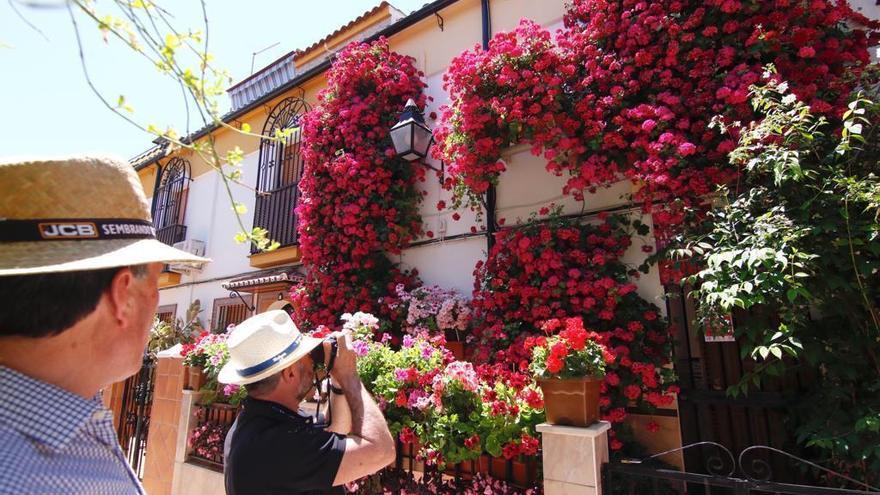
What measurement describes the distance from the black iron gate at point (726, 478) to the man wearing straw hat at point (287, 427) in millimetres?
1387

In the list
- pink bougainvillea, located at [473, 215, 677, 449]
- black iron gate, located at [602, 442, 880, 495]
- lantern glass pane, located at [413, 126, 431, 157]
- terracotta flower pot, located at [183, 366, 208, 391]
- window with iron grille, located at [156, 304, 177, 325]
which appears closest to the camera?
black iron gate, located at [602, 442, 880, 495]

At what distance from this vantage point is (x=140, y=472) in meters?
6.09

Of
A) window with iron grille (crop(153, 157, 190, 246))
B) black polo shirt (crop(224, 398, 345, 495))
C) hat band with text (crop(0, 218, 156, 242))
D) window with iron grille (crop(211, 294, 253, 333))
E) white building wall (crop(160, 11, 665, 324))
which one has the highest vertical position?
window with iron grille (crop(153, 157, 190, 246))

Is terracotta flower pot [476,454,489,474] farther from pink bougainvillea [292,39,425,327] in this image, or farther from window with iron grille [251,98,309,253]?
window with iron grille [251,98,309,253]

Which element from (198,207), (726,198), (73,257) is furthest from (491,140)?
(198,207)

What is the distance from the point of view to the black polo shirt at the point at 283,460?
6.11 feet

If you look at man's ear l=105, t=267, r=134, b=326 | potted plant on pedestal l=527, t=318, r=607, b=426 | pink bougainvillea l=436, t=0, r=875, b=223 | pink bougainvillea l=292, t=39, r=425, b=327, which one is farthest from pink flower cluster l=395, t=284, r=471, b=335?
man's ear l=105, t=267, r=134, b=326

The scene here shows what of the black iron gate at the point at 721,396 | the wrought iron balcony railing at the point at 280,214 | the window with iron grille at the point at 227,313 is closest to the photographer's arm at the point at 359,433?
the black iron gate at the point at 721,396

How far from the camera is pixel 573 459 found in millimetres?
2576

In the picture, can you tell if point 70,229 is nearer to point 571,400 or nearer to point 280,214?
point 571,400

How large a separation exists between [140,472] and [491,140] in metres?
6.20

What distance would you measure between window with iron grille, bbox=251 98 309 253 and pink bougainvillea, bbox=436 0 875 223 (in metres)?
4.42

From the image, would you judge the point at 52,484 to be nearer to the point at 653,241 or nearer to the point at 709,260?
the point at 709,260

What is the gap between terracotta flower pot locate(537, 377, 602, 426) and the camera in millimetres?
2668
